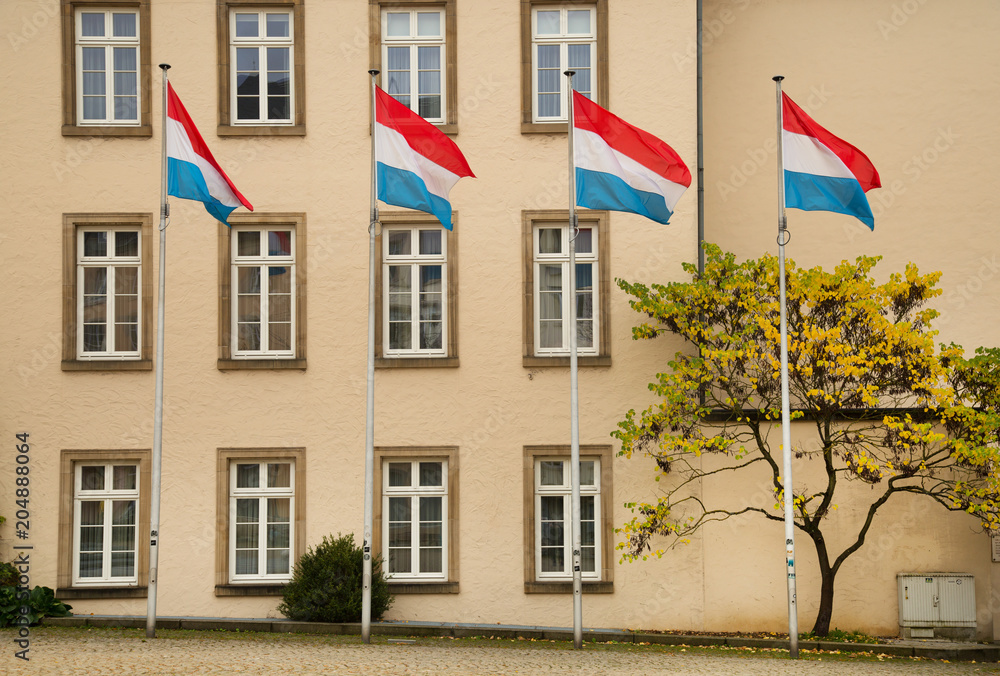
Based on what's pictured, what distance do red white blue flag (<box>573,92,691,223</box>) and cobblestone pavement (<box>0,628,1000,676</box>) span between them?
4.88 m

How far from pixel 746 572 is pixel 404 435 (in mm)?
4972

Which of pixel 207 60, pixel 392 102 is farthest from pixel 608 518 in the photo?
pixel 207 60

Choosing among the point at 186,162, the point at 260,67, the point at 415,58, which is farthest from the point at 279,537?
the point at 415,58

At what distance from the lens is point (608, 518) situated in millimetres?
14562

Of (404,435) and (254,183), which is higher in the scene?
(254,183)

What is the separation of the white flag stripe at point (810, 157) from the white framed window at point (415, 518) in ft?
20.0

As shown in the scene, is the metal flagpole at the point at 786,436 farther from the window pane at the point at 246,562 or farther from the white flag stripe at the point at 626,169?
the window pane at the point at 246,562

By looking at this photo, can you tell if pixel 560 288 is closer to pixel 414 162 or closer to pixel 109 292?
pixel 414 162

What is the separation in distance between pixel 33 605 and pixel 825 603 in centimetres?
1007

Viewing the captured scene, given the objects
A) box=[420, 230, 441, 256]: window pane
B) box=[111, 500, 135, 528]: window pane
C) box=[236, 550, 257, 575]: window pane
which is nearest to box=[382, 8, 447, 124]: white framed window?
box=[420, 230, 441, 256]: window pane

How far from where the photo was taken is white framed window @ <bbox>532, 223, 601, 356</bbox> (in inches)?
588

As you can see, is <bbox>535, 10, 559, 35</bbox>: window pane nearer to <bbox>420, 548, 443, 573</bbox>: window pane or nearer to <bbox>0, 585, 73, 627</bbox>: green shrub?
<bbox>420, 548, 443, 573</bbox>: window pane

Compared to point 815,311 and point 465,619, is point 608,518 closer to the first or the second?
point 465,619

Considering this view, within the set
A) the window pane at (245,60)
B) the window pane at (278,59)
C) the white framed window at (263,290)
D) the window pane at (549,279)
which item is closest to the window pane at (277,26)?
the window pane at (278,59)
